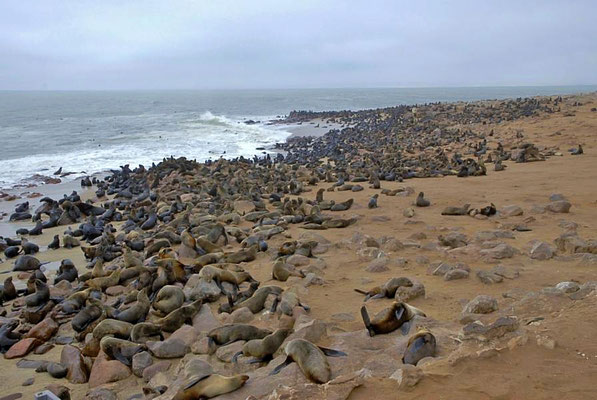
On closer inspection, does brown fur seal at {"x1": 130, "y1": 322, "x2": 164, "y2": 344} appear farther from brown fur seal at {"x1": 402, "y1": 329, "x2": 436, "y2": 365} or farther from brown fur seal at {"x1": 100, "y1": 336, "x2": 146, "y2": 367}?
brown fur seal at {"x1": 402, "y1": 329, "x2": 436, "y2": 365}

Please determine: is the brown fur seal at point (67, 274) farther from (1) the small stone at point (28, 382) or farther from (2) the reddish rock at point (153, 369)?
(2) the reddish rock at point (153, 369)

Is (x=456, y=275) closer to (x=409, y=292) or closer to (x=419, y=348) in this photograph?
(x=409, y=292)

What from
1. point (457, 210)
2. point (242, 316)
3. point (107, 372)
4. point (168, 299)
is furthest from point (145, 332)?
point (457, 210)

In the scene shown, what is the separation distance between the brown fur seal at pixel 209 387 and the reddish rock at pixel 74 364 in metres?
1.75

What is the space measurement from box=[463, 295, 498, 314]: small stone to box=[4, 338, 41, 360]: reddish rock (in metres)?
4.99

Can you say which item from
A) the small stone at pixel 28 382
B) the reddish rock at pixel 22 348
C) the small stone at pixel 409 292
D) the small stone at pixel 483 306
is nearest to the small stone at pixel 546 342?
the small stone at pixel 483 306

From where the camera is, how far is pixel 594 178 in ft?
36.6

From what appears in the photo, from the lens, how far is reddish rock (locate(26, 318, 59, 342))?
231 inches

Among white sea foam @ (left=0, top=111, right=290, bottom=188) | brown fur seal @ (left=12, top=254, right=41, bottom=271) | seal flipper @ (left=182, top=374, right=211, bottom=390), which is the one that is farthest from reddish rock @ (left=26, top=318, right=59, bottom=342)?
white sea foam @ (left=0, top=111, right=290, bottom=188)

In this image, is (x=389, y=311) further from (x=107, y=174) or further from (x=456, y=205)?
(x=107, y=174)

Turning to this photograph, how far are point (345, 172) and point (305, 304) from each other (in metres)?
10.3

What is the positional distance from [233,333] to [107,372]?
1.33 metres

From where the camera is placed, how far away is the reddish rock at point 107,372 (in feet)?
15.5

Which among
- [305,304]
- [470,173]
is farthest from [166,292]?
[470,173]
